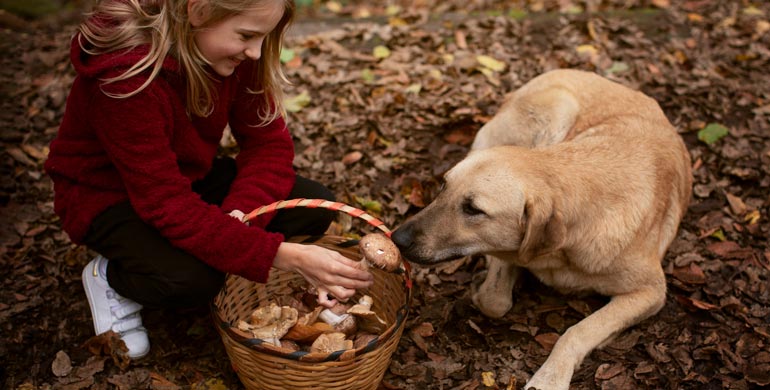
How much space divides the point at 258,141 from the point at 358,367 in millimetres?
1418

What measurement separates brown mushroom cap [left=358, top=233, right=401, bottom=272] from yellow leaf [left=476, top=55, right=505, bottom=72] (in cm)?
328

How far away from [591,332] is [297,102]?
295 centimetres

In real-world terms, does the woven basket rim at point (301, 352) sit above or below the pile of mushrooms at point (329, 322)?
above

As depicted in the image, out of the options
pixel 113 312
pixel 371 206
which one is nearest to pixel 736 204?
pixel 371 206

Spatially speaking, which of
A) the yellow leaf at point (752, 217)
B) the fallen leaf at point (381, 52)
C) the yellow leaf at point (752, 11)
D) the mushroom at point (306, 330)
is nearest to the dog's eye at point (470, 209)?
the mushroom at point (306, 330)

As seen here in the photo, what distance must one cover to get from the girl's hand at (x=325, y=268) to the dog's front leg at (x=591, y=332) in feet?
3.70

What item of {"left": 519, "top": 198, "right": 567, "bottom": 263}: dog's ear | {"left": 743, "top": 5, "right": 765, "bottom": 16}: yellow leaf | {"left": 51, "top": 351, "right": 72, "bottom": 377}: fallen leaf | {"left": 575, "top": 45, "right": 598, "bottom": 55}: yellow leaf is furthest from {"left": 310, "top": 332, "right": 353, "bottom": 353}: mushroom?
{"left": 743, "top": 5, "right": 765, "bottom": 16}: yellow leaf

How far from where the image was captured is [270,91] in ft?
11.2

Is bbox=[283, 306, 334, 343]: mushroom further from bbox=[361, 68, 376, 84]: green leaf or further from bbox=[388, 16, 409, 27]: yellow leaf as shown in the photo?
bbox=[388, 16, 409, 27]: yellow leaf

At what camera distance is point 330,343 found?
2957 millimetres

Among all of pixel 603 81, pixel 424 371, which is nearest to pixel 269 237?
pixel 424 371

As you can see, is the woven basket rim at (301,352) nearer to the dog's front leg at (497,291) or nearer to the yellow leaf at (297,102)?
the dog's front leg at (497,291)

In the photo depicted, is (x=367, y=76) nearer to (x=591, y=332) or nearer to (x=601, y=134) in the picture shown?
(x=601, y=134)

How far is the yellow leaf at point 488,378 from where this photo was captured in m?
3.38
